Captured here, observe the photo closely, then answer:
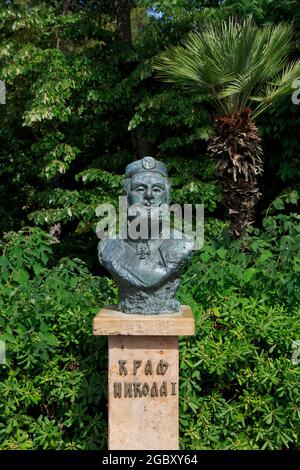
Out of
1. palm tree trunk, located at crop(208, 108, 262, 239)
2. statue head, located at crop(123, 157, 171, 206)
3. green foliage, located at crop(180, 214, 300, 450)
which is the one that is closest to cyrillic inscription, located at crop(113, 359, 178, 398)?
green foliage, located at crop(180, 214, 300, 450)

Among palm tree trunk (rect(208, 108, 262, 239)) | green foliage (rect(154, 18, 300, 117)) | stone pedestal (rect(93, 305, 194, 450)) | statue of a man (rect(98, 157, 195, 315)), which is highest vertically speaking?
green foliage (rect(154, 18, 300, 117))

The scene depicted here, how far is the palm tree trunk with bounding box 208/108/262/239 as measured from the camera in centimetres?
582

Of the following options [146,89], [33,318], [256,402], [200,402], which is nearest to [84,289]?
[33,318]

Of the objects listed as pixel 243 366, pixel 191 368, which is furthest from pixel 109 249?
pixel 243 366

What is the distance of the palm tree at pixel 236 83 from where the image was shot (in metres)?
5.86

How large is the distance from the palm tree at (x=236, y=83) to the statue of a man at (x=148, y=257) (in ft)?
9.00

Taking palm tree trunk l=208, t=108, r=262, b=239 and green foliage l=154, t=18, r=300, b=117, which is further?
green foliage l=154, t=18, r=300, b=117

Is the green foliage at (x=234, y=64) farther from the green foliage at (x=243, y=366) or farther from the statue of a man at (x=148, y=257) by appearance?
the statue of a man at (x=148, y=257)

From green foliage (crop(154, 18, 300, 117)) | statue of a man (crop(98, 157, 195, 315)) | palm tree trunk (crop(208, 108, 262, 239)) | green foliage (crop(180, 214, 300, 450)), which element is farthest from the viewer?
green foliage (crop(154, 18, 300, 117))

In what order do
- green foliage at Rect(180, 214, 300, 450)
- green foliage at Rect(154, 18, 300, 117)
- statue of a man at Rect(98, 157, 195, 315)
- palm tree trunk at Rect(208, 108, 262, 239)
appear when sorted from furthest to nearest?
1. green foliage at Rect(154, 18, 300, 117)
2. palm tree trunk at Rect(208, 108, 262, 239)
3. green foliage at Rect(180, 214, 300, 450)
4. statue of a man at Rect(98, 157, 195, 315)

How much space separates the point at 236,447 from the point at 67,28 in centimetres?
651

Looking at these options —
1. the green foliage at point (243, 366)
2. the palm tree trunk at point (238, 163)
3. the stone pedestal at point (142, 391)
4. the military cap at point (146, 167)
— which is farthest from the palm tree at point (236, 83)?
the stone pedestal at point (142, 391)

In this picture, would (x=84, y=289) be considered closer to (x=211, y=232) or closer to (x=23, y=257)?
(x=23, y=257)

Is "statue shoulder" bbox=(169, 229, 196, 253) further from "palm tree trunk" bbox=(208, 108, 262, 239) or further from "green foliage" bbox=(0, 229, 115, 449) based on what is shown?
"palm tree trunk" bbox=(208, 108, 262, 239)
